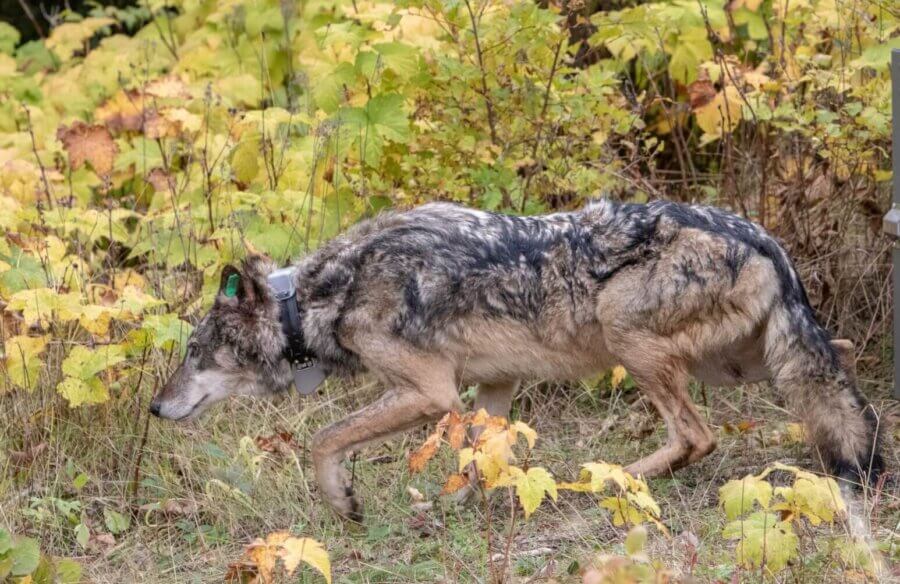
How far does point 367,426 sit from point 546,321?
92cm

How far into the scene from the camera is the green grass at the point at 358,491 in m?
4.84

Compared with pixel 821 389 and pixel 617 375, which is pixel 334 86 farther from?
pixel 821 389

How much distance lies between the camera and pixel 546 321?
5.48 m

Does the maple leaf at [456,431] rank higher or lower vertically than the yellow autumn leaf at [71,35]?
higher

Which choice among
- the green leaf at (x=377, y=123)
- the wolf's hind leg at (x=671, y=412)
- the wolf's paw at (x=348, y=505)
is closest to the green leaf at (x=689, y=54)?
the green leaf at (x=377, y=123)

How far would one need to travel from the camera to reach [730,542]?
4.83 meters

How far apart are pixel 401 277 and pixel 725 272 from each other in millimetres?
1410

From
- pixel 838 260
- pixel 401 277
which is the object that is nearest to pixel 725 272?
pixel 401 277

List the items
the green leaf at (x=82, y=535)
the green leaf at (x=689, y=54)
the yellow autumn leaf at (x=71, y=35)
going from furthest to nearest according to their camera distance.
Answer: the yellow autumn leaf at (x=71, y=35), the green leaf at (x=689, y=54), the green leaf at (x=82, y=535)

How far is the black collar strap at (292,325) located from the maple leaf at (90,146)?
275 cm

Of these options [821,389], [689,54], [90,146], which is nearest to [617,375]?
[821,389]

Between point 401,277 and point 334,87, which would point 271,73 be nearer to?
point 334,87

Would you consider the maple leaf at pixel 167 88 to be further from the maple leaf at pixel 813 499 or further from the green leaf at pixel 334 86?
the maple leaf at pixel 813 499

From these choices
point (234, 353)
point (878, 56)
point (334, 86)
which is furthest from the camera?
Result: point (334, 86)
